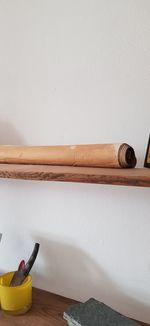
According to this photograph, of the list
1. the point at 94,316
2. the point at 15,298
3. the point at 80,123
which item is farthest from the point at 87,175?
the point at 15,298

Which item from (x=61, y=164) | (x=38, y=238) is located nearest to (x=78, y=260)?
(x=38, y=238)

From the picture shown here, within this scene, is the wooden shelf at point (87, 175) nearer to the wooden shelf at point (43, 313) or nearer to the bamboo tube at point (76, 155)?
the bamboo tube at point (76, 155)

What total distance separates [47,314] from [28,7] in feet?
3.14

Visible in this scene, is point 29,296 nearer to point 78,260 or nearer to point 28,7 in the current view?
point 78,260

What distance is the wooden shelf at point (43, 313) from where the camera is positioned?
0.76m

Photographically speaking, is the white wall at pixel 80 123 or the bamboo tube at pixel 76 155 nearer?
the bamboo tube at pixel 76 155

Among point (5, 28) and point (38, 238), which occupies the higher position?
point (5, 28)

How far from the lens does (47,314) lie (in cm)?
79

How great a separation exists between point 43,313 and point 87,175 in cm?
52

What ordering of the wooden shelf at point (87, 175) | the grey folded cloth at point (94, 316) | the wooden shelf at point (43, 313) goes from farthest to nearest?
1. the wooden shelf at point (43, 313)
2. the grey folded cloth at point (94, 316)
3. the wooden shelf at point (87, 175)

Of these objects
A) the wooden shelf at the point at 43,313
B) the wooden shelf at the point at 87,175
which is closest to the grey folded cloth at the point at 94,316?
the wooden shelf at the point at 43,313

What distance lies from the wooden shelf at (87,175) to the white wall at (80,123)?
0.18 meters

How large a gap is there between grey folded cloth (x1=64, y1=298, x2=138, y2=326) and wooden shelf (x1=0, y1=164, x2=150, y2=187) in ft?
1.23

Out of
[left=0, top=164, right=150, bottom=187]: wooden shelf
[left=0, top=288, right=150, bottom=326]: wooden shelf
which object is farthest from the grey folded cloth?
[left=0, top=164, right=150, bottom=187]: wooden shelf
